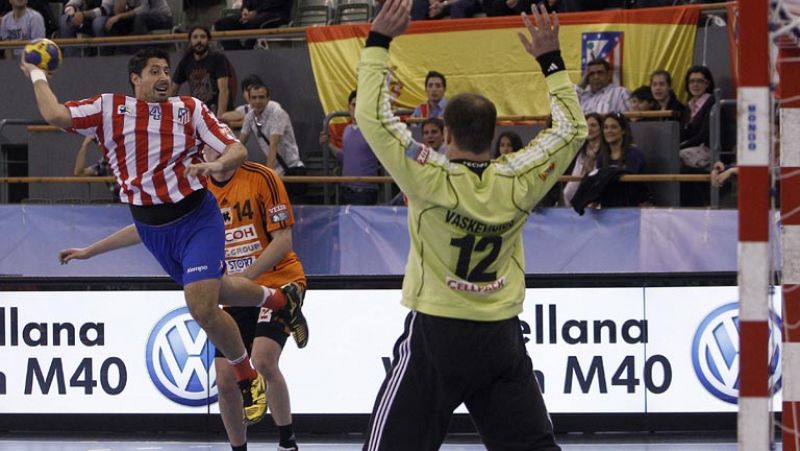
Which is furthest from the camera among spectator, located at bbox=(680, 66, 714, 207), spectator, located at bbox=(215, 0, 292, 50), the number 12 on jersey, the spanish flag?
spectator, located at bbox=(215, 0, 292, 50)

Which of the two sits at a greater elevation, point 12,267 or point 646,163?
point 646,163

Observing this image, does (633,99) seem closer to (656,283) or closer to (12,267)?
(656,283)

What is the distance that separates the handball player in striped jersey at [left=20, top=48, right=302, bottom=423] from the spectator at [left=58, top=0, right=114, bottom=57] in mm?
9185

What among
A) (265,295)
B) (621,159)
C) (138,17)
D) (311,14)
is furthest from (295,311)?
(138,17)

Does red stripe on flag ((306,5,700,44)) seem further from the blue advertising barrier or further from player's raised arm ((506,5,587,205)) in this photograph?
player's raised arm ((506,5,587,205))

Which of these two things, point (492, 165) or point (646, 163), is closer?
point (492, 165)

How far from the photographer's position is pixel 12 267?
1229 cm

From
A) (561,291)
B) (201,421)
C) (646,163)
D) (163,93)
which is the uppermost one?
(163,93)

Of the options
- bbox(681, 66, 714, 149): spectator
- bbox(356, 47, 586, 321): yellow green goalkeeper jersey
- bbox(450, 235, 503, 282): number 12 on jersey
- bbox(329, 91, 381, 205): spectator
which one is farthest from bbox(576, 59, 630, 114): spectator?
bbox(450, 235, 503, 282): number 12 on jersey

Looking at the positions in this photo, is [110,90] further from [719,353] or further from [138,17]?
[719,353]

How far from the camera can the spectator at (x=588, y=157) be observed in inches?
465

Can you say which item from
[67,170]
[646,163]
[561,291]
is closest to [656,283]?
[561,291]

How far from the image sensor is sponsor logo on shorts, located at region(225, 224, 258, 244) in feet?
27.2

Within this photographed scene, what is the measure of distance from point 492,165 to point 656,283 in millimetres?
4805
